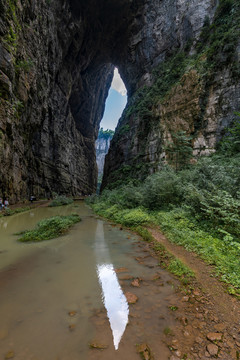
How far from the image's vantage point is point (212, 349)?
1.88 m

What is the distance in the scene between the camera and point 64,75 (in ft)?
99.7

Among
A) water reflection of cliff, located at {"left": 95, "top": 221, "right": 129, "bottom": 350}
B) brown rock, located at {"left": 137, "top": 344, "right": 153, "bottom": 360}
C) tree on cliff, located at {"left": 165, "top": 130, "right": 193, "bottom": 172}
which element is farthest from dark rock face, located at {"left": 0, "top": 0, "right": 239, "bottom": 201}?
brown rock, located at {"left": 137, "top": 344, "right": 153, "bottom": 360}

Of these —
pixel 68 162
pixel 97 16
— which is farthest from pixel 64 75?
pixel 68 162

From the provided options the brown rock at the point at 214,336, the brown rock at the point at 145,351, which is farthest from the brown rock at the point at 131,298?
the brown rock at the point at 214,336

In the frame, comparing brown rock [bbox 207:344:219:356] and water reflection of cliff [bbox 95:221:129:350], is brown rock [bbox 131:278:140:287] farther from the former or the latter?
brown rock [bbox 207:344:219:356]

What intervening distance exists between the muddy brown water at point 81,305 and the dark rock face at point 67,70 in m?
12.0

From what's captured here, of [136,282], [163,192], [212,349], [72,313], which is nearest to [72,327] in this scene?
[72,313]

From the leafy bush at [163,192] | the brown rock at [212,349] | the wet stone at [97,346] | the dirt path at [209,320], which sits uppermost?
the leafy bush at [163,192]

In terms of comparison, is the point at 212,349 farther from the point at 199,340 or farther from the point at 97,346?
the point at 97,346

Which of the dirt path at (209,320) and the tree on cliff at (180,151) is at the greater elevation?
the tree on cliff at (180,151)

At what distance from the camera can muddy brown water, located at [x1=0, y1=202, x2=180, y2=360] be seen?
197 cm

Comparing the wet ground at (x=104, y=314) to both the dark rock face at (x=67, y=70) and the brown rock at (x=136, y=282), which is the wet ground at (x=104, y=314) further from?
the dark rock face at (x=67, y=70)

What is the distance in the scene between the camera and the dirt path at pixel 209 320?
190cm

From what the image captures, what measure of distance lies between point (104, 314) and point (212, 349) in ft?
4.71
